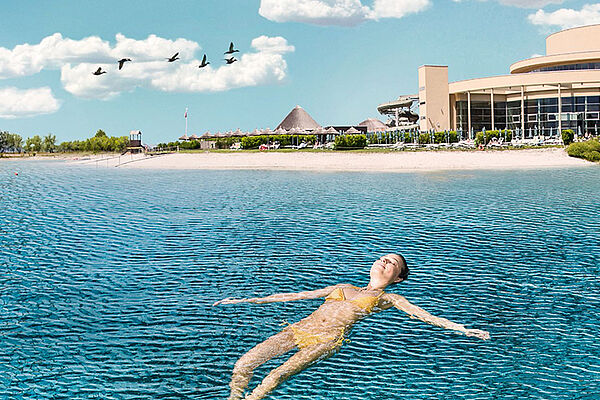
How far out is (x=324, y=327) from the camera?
777 centimetres

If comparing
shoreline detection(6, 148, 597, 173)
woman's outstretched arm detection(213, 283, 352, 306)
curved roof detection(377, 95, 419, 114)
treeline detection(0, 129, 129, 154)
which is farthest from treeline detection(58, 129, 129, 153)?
woman's outstretched arm detection(213, 283, 352, 306)

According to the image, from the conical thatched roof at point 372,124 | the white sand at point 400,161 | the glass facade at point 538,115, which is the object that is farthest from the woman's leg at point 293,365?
the conical thatched roof at point 372,124

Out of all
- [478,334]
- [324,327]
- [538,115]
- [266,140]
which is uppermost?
[538,115]

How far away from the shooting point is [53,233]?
17234mm

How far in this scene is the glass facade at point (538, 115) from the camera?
7062 cm

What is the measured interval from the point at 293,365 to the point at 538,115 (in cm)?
7294

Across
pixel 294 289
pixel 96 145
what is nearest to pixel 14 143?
pixel 96 145

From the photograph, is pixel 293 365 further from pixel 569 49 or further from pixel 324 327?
pixel 569 49

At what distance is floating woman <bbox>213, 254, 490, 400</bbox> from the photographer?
21.4 feet

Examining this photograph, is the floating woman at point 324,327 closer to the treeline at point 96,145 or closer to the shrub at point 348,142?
the shrub at point 348,142

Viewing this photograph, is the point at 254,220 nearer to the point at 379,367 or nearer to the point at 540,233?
the point at 540,233

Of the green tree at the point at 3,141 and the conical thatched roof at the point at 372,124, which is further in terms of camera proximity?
the green tree at the point at 3,141

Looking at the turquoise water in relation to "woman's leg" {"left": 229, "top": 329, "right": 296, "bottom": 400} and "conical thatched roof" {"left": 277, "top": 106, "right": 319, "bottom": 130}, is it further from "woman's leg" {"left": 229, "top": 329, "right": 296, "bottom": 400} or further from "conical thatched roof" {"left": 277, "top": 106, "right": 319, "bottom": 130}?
"conical thatched roof" {"left": 277, "top": 106, "right": 319, "bottom": 130}

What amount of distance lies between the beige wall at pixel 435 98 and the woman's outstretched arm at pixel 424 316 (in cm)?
6837
